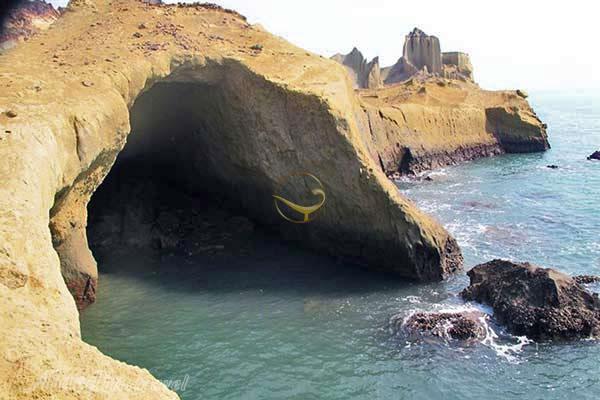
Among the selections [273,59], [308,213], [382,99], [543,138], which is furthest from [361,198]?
[543,138]

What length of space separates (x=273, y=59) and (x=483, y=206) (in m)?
19.0

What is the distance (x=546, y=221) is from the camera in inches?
1337

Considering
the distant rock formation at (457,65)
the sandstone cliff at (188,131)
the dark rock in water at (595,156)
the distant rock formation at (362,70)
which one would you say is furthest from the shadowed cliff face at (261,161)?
the distant rock formation at (457,65)

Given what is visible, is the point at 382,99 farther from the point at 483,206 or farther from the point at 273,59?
the point at 273,59

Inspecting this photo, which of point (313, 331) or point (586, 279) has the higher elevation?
point (586, 279)

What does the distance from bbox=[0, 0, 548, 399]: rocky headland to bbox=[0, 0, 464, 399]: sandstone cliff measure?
63 millimetres

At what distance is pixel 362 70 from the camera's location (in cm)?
9800

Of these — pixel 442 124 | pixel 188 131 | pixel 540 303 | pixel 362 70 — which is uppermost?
pixel 362 70

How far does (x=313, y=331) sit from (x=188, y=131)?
1570 centimetres

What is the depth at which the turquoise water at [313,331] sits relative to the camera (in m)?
16.6

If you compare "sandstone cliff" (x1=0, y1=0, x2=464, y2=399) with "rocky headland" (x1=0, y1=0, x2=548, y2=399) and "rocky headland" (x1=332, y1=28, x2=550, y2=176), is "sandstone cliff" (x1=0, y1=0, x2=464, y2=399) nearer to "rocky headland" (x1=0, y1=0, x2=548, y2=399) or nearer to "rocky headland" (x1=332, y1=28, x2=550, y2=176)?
"rocky headland" (x1=0, y1=0, x2=548, y2=399)

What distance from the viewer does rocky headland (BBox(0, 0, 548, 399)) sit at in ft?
32.7

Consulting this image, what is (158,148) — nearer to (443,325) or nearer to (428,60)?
(443,325)

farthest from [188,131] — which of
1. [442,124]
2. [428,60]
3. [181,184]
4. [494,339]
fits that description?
[428,60]
